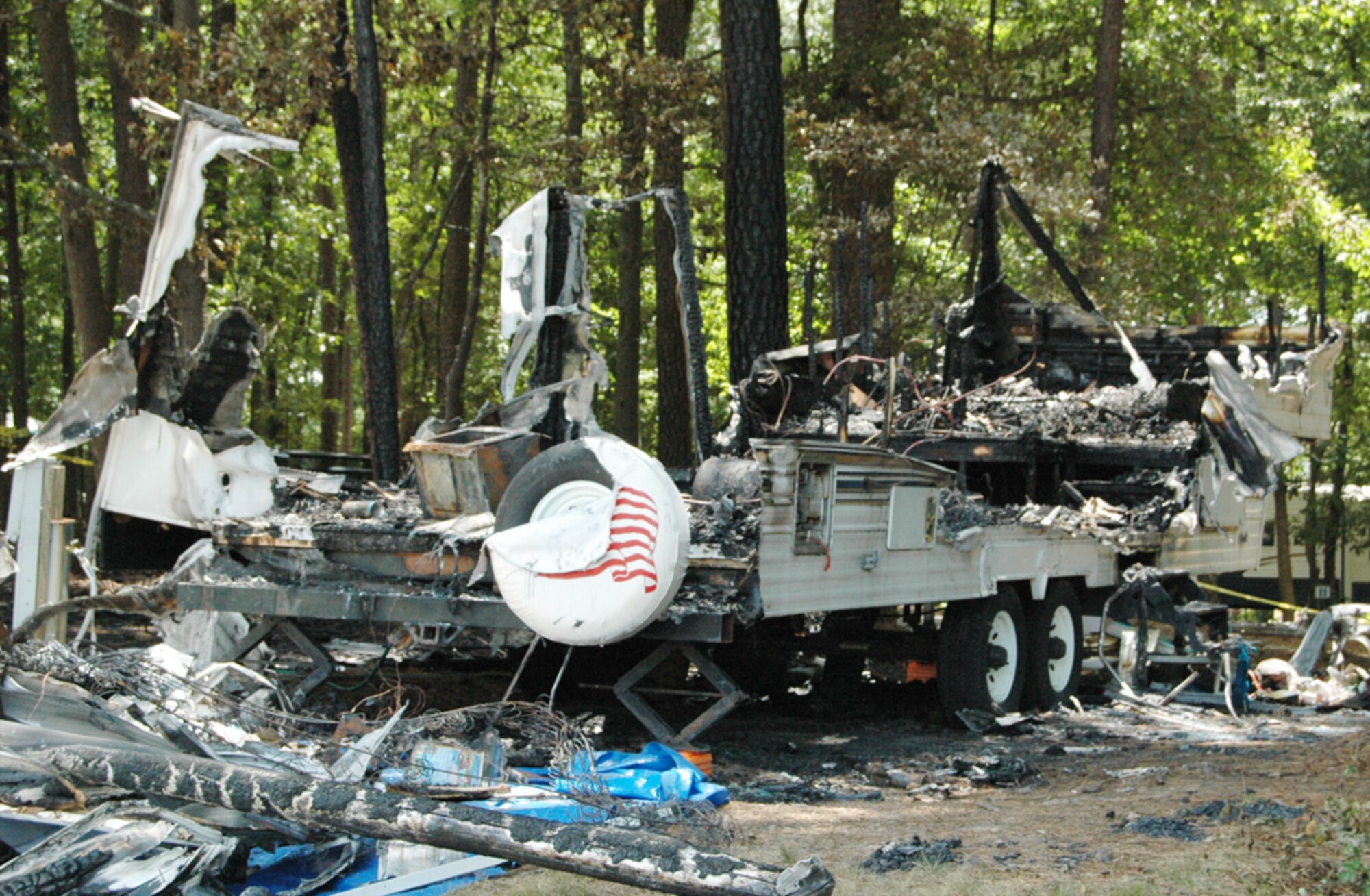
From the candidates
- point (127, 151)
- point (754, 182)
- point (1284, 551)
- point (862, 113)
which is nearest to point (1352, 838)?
point (754, 182)

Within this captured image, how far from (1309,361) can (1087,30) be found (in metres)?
12.1

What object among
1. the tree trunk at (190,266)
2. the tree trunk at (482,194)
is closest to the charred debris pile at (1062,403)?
the tree trunk at (190,266)

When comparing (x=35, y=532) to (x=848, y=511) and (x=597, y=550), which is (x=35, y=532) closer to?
(x=597, y=550)

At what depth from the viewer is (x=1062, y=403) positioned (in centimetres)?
1248

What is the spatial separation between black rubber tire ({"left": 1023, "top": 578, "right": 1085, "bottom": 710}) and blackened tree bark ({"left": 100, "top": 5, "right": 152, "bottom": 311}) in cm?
1083

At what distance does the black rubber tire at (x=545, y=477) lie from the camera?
709 centimetres

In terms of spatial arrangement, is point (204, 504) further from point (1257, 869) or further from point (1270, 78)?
point (1270, 78)

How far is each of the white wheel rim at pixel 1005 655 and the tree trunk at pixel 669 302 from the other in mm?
9876

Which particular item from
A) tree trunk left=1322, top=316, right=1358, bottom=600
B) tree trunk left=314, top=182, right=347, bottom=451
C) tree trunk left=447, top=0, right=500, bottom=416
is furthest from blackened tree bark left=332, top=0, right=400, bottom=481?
tree trunk left=1322, top=316, right=1358, bottom=600

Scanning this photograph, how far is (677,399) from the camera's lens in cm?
2025

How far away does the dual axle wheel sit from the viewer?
9359 millimetres

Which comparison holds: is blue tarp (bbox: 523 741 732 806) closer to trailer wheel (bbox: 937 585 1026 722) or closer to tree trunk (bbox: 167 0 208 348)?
trailer wheel (bbox: 937 585 1026 722)

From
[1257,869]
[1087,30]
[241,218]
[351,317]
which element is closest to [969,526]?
[1257,869]

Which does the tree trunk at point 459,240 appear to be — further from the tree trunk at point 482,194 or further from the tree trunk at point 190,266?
the tree trunk at point 190,266
